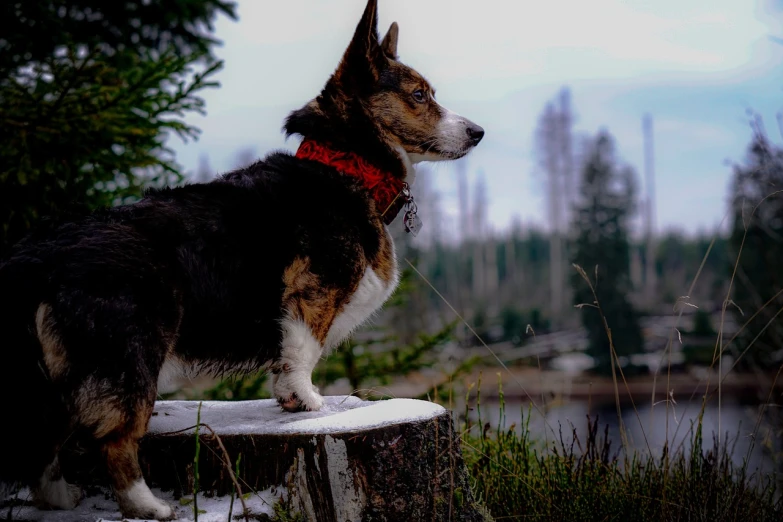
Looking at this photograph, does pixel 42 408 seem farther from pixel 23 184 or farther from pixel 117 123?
pixel 117 123

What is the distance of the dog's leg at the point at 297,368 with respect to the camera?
327cm

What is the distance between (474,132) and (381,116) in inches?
20.1

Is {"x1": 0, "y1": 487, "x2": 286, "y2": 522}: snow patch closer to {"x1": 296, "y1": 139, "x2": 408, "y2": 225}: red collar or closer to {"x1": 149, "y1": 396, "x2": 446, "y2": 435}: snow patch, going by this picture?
{"x1": 149, "y1": 396, "x2": 446, "y2": 435}: snow patch

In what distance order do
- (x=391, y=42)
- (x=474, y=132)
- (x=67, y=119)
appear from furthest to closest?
(x=67, y=119), (x=391, y=42), (x=474, y=132)

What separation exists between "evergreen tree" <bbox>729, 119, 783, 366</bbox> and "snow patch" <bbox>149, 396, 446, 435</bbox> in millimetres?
2252

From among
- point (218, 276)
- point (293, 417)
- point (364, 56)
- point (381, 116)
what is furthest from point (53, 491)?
point (364, 56)

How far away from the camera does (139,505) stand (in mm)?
2756

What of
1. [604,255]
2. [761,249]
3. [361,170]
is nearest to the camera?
[361,170]

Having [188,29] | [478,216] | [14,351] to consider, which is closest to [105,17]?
[188,29]

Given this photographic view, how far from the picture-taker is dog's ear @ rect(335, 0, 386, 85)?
139 inches

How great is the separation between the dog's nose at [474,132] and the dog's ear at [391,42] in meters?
0.64

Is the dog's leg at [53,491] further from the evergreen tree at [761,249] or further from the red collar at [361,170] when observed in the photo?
the evergreen tree at [761,249]

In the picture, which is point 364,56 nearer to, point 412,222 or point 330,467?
point 412,222

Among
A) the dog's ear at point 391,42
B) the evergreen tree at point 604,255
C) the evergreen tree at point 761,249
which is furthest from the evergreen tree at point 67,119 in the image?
the evergreen tree at point 604,255
